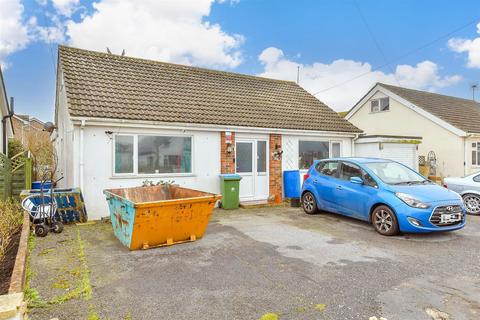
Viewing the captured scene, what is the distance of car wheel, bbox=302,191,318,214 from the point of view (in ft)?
29.2

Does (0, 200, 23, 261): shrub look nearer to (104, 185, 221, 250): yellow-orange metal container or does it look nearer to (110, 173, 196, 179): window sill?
(104, 185, 221, 250): yellow-orange metal container

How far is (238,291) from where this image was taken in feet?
12.8

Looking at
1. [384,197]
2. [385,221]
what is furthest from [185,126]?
[385,221]

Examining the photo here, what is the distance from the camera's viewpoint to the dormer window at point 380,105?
19.2 m

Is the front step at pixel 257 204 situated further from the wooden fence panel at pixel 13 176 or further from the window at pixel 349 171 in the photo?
the wooden fence panel at pixel 13 176

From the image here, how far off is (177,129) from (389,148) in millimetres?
8985

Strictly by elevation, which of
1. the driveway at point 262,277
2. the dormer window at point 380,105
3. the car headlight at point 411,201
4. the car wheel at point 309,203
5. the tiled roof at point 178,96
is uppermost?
the dormer window at point 380,105

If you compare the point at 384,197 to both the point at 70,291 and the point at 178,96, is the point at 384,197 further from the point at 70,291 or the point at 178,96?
the point at 178,96

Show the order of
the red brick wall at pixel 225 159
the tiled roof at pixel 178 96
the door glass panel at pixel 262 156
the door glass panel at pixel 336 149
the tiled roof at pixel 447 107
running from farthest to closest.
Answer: the tiled roof at pixel 447 107 → the door glass panel at pixel 336 149 → the door glass panel at pixel 262 156 → the red brick wall at pixel 225 159 → the tiled roof at pixel 178 96

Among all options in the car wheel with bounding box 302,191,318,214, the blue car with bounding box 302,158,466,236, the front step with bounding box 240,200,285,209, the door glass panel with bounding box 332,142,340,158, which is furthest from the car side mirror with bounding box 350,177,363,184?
the door glass panel with bounding box 332,142,340,158

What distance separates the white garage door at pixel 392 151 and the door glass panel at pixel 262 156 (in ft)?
15.3

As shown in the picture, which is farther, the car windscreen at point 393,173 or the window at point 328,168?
the window at point 328,168

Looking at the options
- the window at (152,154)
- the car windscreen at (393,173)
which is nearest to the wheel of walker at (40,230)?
the window at (152,154)

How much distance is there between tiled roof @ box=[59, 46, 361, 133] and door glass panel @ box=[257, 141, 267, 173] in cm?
69
